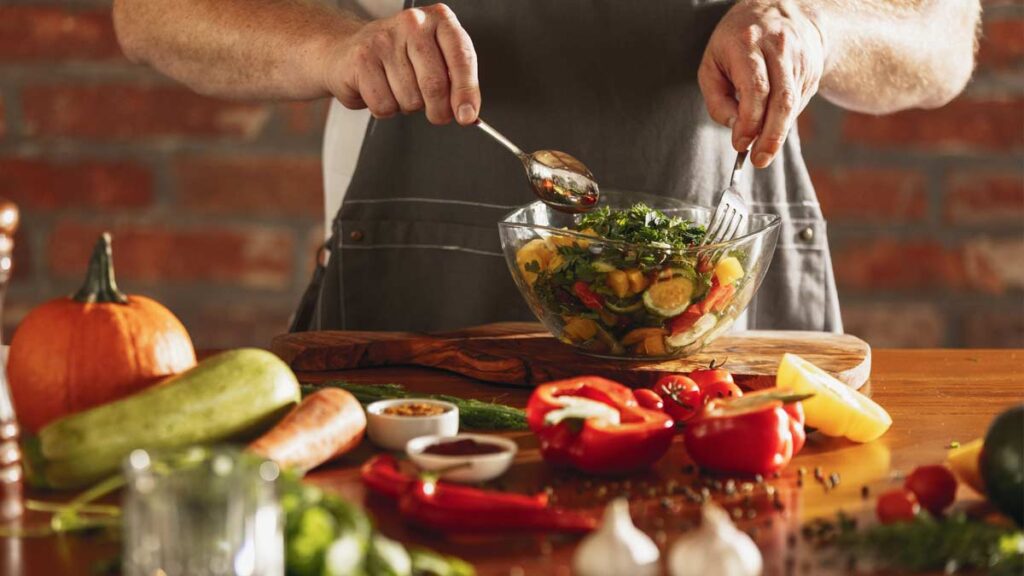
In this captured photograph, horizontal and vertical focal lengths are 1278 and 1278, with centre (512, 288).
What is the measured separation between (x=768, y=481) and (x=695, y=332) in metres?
0.42

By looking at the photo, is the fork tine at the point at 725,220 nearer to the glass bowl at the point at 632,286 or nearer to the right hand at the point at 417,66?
the glass bowl at the point at 632,286

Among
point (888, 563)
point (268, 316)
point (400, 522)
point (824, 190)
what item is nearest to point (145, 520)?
point (400, 522)

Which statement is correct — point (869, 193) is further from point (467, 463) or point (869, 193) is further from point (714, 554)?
point (714, 554)

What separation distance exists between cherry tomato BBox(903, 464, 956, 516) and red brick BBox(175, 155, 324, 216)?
164cm

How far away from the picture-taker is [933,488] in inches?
43.4

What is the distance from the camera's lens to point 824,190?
2.58 metres

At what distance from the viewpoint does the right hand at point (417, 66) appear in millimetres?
1649

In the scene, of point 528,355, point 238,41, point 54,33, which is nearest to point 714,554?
point 528,355

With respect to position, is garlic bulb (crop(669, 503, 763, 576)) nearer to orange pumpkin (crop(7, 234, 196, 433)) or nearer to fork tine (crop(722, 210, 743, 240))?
orange pumpkin (crop(7, 234, 196, 433))

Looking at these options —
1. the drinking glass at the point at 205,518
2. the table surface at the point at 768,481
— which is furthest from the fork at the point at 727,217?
the drinking glass at the point at 205,518

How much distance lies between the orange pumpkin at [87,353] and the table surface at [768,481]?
21 centimetres

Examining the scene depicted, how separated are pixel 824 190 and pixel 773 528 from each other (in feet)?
5.28

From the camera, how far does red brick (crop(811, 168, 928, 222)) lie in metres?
2.58

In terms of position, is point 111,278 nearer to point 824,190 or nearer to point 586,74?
point 586,74
